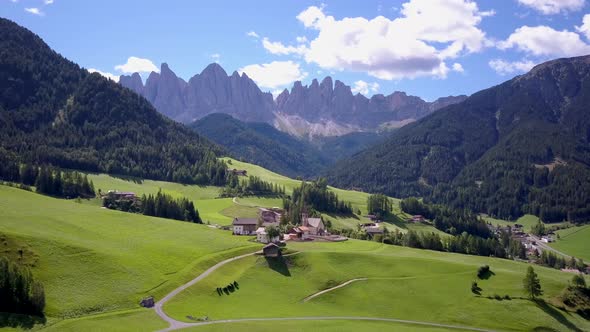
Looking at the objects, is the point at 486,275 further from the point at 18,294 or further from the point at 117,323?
the point at 18,294

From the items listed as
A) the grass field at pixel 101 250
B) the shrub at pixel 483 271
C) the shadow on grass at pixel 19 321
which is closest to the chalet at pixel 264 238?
the grass field at pixel 101 250

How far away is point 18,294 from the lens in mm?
73188

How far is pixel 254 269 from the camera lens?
107438 mm

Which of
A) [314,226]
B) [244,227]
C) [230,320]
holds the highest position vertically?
[314,226]

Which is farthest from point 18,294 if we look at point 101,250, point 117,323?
point 101,250

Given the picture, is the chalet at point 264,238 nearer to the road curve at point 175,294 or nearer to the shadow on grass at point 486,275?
the road curve at point 175,294

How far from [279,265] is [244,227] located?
38641 mm

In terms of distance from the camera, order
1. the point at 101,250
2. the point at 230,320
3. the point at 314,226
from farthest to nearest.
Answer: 1. the point at 314,226
2. the point at 101,250
3. the point at 230,320

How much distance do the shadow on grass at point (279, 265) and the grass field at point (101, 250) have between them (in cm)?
886

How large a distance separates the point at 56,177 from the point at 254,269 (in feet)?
357

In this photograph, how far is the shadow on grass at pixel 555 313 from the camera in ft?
302

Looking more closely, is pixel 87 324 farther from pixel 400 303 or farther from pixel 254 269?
pixel 400 303

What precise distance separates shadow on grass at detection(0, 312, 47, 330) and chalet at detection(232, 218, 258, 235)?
75.2 metres

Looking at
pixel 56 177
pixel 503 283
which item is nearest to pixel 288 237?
pixel 503 283
